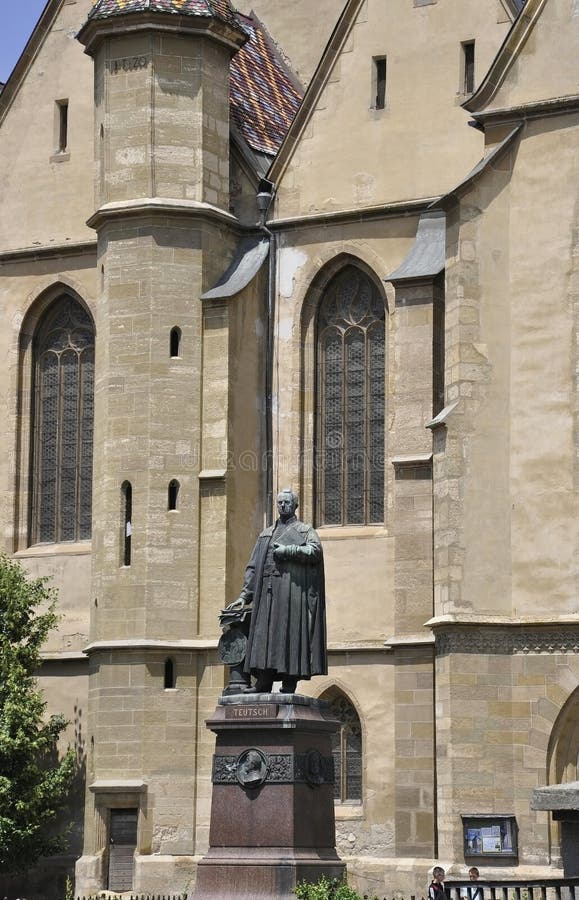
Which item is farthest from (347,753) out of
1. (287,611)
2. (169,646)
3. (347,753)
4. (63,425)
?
(287,611)

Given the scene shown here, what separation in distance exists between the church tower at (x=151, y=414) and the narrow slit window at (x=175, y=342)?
32mm

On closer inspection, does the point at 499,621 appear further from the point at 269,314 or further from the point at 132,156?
the point at 132,156

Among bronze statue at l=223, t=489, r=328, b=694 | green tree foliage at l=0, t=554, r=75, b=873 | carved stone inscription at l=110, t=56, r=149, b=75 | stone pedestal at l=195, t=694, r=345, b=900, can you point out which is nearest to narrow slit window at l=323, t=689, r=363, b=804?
green tree foliage at l=0, t=554, r=75, b=873

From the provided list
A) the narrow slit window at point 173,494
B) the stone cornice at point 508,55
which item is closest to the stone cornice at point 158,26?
the stone cornice at point 508,55

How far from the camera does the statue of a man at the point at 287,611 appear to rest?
23906 mm

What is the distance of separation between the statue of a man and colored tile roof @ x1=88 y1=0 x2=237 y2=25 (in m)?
14.9

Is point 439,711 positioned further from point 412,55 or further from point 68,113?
point 68,113

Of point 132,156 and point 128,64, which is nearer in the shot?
point 132,156

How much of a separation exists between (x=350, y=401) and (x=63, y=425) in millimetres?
5460

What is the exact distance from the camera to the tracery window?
35344 millimetres

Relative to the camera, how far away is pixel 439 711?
32.1m

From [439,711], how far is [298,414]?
712 centimetres

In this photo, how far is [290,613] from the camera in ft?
78.5

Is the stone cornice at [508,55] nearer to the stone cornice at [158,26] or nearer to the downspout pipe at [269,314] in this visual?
the downspout pipe at [269,314]
